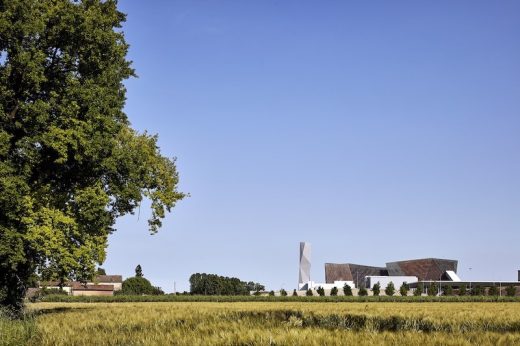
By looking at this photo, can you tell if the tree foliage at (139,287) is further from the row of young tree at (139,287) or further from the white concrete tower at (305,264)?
the white concrete tower at (305,264)

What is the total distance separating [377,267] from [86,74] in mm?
158578

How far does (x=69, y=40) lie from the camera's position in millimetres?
32375

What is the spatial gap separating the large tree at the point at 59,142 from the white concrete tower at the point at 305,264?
149407mm

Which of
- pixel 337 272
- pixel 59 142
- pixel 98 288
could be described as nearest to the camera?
pixel 59 142

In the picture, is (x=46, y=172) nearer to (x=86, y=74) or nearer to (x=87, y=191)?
(x=87, y=191)

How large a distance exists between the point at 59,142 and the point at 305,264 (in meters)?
156

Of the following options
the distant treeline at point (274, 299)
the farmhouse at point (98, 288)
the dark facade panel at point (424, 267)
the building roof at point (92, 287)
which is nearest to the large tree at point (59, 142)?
the distant treeline at point (274, 299)

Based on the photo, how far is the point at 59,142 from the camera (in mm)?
29562

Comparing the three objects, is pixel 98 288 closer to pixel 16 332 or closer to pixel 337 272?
pixel 337 272

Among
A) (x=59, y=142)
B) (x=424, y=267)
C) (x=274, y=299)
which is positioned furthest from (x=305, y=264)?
(x=59, y=142)

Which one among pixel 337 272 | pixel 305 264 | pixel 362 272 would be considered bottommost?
pixel 337 272

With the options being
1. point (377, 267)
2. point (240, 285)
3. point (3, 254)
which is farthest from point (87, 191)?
point (377, 267)

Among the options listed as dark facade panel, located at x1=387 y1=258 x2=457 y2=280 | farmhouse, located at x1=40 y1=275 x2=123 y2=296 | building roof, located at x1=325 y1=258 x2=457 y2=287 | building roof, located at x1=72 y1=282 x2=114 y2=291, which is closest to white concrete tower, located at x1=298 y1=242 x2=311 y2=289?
building roof, located at x1=325 y1=258 x2=457 y2=287

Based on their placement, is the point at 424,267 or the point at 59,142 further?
the point at 424,267
